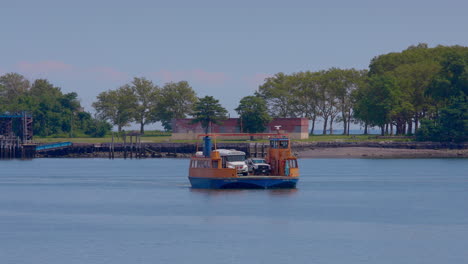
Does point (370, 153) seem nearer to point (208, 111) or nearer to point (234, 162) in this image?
point (208, 111)

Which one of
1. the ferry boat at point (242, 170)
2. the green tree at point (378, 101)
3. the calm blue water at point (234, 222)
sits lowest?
the calm blue water at point (234, 222)

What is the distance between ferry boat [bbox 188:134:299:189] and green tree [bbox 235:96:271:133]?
101804mm

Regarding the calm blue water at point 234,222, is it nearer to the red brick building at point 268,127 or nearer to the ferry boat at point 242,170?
the ferry boat at point 242,170

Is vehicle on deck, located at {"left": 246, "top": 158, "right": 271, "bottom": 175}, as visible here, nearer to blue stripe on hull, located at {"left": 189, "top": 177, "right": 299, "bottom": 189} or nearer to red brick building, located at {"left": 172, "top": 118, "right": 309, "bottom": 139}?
blue stripe on hull, located at {"left": 189, "top": 177, "right": 299, "bottom": 189}

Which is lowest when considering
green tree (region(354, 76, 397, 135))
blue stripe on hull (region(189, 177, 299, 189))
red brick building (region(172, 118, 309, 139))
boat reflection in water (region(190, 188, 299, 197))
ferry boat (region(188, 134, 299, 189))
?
boat reflection in water (region(190, 188, 299, 197))

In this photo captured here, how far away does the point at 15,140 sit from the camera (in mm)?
170500

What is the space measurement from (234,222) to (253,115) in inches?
4826

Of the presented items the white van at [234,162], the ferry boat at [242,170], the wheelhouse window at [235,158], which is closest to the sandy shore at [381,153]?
the ferry boat at [242,170]

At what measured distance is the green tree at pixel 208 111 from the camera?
181125 mm

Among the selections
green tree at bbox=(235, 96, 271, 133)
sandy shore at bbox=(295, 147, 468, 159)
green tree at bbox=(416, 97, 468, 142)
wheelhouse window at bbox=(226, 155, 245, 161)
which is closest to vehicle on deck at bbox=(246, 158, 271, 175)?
wheelhouse window at bbox=(226, 155, 245, 161)

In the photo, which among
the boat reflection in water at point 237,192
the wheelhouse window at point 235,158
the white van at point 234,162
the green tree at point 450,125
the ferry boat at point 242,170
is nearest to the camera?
the ferry boat at point 242,170

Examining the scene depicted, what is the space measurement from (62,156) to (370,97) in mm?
58974

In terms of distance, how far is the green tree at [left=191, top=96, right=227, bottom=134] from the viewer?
7131 inches

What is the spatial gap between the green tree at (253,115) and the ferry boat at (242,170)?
102m
